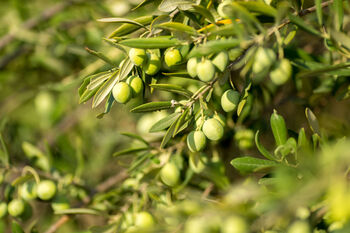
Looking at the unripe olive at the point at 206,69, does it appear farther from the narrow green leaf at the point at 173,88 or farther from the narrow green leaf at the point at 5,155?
the narrow green leaf at the point at 5,155

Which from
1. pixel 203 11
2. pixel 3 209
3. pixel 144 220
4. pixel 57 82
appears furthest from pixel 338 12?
pixel 57 82

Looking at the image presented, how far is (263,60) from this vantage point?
0.70m

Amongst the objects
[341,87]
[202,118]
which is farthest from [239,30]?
[341,87]

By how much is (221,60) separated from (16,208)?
34.6 inches

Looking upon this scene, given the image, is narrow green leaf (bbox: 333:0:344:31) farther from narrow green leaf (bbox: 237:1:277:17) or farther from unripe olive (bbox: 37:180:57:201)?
unripe olive (bbox: 37:180:57:201)

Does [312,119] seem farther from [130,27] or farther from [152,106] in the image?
[130,27]

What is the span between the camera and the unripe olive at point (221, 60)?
30.2 inches

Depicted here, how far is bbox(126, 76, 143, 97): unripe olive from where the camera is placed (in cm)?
86

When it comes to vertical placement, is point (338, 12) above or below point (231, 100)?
above

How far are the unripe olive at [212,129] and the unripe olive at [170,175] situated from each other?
0.36 meters

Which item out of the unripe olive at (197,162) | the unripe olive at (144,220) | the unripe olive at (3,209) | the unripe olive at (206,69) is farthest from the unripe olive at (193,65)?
the unripe olive at (3,209)

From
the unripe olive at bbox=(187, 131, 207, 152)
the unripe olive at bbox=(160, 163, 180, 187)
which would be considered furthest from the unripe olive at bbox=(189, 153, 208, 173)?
the unripe olive at bbox=(187, 131, 207, 152)

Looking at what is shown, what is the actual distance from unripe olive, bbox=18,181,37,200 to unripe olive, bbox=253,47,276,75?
930 millimetres

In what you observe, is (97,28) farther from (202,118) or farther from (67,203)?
(202,118)
